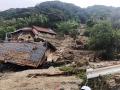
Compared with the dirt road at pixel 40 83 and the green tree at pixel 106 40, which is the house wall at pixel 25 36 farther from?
the dirt road at pixel 40 83

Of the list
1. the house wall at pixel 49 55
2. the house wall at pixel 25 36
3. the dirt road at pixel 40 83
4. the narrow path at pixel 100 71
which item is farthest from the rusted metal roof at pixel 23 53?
the house wall at pixel 25 36

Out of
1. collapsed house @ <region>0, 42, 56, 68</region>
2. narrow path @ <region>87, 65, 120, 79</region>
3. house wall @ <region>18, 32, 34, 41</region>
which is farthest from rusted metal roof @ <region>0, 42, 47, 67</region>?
house wall @ <region>18, 32, 34, 41</region>

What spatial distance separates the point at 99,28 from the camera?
34812mm

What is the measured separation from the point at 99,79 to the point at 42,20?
43.9 metres

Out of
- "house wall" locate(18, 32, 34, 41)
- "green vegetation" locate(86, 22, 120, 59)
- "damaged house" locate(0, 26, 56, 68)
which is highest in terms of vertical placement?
"damaged house" locate(0, 26, 56, 68)

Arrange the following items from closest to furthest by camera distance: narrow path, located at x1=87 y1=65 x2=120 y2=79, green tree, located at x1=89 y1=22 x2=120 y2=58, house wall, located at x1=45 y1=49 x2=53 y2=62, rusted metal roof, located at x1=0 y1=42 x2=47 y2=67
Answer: narrow path, located at x1=87 y1=65 x2=120 y2=79
rusted metal roof, located at x1=0 y1=42 x2=47 y2=67
house wall, located at x1=45 y1=49 x2=53 y2=62
green tree, located at x1=89 y1=22 x2=120 y2=58

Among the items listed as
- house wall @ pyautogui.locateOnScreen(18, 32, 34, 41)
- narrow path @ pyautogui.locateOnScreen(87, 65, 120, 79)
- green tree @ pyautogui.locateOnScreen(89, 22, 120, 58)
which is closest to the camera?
narrow path @ pyautogui.locateOnScreen(87, 65, 120, 79)

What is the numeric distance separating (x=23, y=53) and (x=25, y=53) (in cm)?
19

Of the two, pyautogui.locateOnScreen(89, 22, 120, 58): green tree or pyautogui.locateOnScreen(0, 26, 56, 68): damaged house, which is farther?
pyautogui.locateOnScreen(89, 22, 120, 58): green tree

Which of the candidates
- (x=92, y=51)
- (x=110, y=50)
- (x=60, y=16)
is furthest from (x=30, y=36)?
(x=60, y=16)

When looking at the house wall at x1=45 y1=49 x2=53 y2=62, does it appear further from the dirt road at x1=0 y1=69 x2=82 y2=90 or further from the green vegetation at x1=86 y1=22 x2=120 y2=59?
the green vegetation at x1=86 y1=22 x2=120 y2=59

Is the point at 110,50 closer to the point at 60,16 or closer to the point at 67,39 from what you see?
the point at 67,39

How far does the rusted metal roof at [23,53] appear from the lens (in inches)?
828

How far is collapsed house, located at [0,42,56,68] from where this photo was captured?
69.0 feet
